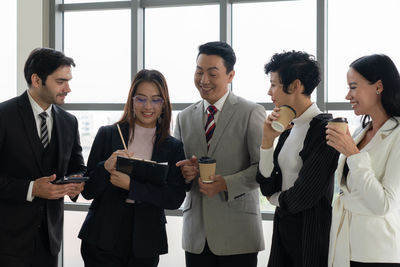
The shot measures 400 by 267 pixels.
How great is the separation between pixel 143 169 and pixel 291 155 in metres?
0.76

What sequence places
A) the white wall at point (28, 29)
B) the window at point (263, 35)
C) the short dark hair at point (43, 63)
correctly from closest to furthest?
the short dark hair at point (43, 63) → the window at point (263, 35) → the white wall at point (28, 29)

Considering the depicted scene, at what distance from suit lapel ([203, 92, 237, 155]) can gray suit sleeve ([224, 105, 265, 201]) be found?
126 millimetres

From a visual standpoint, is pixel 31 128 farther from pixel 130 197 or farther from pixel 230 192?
pixel 230 192

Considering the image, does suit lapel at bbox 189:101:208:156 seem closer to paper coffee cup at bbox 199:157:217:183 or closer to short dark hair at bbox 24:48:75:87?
paper coffee cup at bbox 199:157:217:183

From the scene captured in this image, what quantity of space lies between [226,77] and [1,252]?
1.64 metres

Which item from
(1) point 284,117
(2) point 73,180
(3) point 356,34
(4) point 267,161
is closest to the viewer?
(1) point 284,117

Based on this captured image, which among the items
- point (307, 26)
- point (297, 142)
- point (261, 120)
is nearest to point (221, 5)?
point (307, 26)

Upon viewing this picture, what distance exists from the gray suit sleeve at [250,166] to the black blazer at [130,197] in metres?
0.28

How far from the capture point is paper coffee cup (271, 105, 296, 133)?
2158 mm

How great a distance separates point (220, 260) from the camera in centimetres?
253

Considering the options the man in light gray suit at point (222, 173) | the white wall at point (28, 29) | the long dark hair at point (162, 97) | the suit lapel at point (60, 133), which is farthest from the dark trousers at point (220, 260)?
the white wall at point (28, 29)

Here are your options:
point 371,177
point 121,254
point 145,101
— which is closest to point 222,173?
point 145,101

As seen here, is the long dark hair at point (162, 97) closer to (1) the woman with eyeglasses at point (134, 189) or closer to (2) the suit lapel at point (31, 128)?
(1) the woman with eyeglasses at point (134, 189)

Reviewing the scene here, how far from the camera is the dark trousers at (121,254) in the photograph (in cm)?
233
